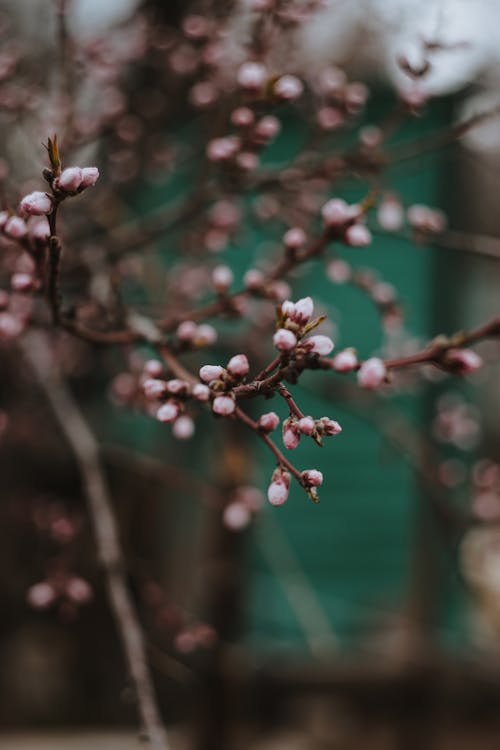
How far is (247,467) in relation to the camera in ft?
9.01

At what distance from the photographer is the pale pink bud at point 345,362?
0.93m

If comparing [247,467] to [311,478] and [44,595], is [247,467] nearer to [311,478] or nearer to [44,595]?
[44,595]

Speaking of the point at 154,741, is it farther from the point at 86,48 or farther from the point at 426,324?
the point at 426,324

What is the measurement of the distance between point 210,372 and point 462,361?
302 millimetres

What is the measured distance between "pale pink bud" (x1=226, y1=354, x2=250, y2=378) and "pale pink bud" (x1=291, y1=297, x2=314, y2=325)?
0.08 meters

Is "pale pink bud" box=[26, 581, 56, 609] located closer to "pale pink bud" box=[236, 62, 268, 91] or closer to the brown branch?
the brown branch

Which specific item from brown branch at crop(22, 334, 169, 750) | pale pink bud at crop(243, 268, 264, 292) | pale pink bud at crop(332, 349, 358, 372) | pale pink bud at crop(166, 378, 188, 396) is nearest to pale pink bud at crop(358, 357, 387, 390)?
pale pink bud at crop(332, 349, 358, 372)

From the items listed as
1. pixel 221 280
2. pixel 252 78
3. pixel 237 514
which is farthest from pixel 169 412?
pixel 252 78

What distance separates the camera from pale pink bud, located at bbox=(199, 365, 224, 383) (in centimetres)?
92

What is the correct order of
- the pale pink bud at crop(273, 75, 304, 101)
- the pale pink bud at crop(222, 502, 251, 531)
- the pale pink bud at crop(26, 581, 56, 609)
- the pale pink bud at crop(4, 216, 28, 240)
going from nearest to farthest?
the pale pink bud at crop(4, 216, 28, 240), the pale pink bud at crop(273, 75, 304, 101), the pale pink bud at crop(222, 502, 251, 531), the pale pink bud at crop(26, 581, 56, 609)

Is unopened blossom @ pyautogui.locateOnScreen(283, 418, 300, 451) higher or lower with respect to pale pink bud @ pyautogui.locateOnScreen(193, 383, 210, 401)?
lower

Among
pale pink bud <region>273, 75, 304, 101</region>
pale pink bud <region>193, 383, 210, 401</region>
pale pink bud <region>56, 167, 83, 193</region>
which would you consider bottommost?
pale pink bud <region>193, 383, 210, 401</region>

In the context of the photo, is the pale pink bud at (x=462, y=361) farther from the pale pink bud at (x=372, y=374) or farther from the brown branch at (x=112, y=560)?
the brown branch at (x=112, y=560)

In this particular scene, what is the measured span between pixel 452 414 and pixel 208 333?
1.40 meters
